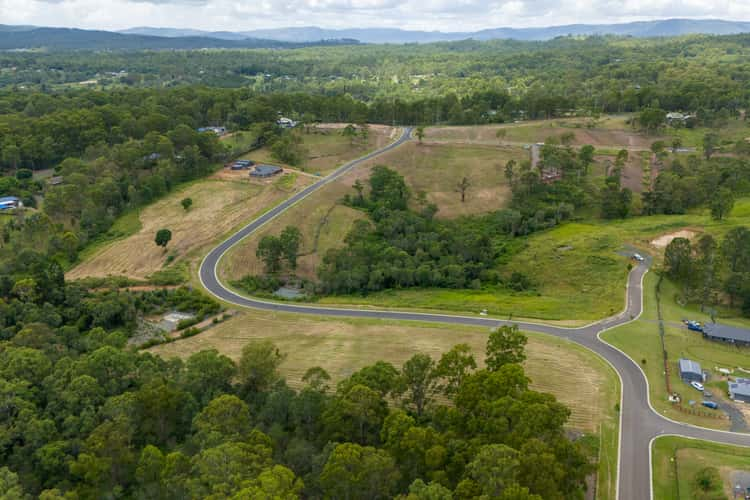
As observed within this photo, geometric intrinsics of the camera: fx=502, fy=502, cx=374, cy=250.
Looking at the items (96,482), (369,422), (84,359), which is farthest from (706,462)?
(84,359)

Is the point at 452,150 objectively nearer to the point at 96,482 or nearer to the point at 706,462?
the point at 706,462

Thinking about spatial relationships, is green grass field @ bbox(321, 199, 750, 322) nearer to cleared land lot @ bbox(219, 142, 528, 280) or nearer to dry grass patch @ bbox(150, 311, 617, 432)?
dry grass patch @ bbox(150, 311, 617, 432)

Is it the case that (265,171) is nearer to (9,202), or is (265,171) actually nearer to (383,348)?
(9,202)

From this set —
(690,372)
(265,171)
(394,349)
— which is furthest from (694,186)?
(265,171)

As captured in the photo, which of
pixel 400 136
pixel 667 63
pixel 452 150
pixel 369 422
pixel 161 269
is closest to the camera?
pixel 369 422

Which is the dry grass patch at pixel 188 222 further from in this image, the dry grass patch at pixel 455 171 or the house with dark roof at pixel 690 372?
the house with dark roof at pixel 690 372
